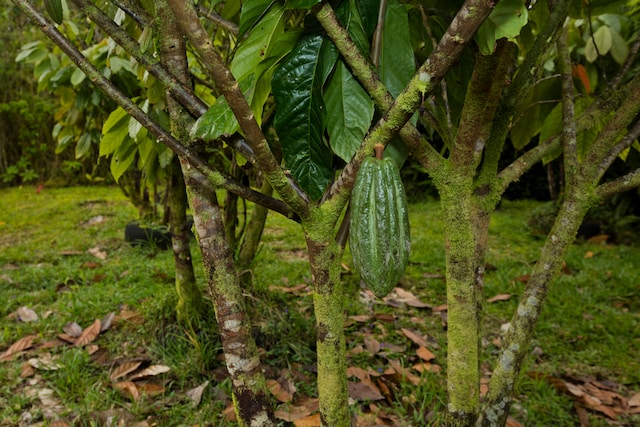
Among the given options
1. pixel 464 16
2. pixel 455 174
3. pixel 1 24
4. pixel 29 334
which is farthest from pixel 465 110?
pixel 1 24

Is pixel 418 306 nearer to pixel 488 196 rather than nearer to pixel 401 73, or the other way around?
pixel 488 196

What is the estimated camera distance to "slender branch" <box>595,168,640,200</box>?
3.03 feet

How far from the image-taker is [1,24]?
6238 millimetres

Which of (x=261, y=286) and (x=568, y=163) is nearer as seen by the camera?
(x=568, y=163)

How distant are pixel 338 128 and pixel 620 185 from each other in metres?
0.57

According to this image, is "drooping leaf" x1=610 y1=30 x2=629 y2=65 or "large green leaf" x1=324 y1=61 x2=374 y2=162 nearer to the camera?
"large green leaf" x1=324 y1=61 x2=374 y2=162

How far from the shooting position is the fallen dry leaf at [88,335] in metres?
1.87

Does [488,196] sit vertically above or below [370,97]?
below

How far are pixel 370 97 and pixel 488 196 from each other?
1.30ft

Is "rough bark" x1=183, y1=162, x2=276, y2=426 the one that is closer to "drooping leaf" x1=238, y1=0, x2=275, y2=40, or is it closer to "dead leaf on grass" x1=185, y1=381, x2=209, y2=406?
"drooping leaf" x1=238, y1=0, x2=275, y2=40

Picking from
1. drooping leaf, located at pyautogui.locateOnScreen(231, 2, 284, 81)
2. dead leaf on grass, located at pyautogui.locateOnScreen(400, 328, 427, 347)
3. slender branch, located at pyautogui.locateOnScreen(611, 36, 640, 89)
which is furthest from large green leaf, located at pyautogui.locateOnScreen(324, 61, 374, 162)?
dead leaf on grass, located at pyautogui.locateOnScreen(400, 328, 427, 347)

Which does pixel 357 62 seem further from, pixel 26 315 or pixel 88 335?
pixel 26 315

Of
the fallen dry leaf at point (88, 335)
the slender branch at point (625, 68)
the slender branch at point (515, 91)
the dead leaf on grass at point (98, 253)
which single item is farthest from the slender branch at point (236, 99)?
the dead leaf on grass at point (98, 253)

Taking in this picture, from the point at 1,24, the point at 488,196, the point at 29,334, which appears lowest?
the point at 29,334
